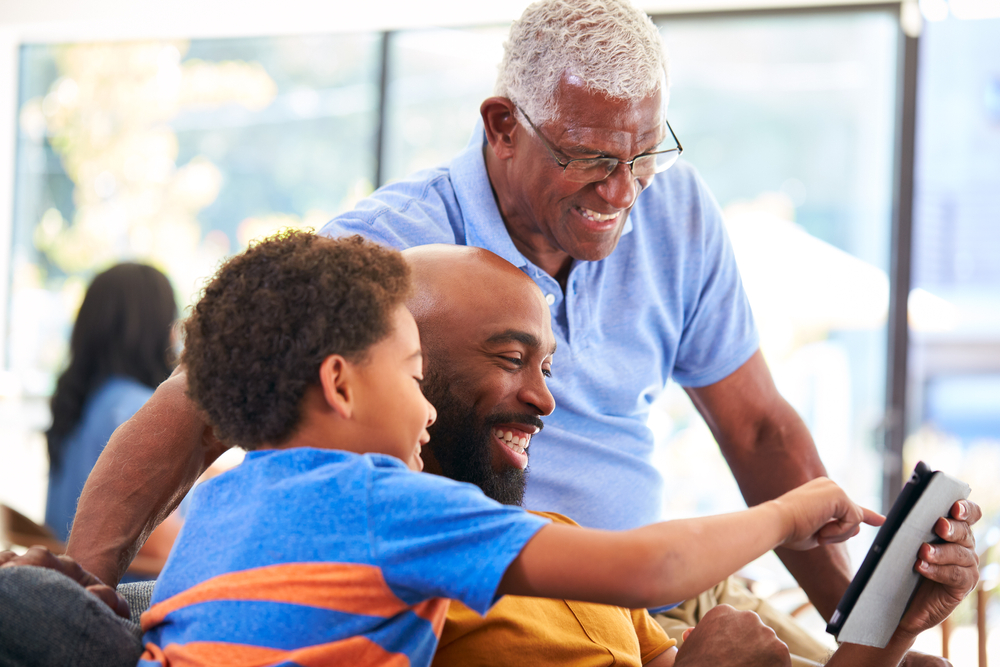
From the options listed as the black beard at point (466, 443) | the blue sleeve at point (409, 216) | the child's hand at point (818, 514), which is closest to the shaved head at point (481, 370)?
the black beard at point (466, 443)

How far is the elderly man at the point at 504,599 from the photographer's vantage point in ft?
3.01

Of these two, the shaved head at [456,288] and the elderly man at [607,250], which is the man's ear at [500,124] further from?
the shaved head at [456,288]

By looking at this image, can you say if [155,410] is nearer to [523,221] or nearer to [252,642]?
[252,642]

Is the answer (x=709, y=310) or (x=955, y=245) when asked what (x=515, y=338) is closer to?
(x=709, y=310)

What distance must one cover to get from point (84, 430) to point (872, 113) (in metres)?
3.91

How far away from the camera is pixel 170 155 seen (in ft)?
18.3

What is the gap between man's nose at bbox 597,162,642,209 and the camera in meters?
1.52

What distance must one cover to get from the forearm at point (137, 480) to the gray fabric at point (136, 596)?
0.04 metres

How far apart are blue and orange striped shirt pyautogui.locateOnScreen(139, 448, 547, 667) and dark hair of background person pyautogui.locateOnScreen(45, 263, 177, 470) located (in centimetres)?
226

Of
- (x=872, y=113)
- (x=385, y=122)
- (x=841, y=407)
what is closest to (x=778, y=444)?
(x=841, y=407)

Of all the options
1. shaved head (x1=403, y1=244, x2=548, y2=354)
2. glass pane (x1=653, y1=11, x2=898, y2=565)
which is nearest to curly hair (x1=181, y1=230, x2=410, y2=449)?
shaved head (x1=403, y1=244, x2=548, y2=354)

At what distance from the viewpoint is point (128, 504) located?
47.8 inches

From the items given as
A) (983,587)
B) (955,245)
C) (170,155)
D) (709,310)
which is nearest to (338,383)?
(709,310)

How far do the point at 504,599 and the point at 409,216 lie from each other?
26.7 inches
